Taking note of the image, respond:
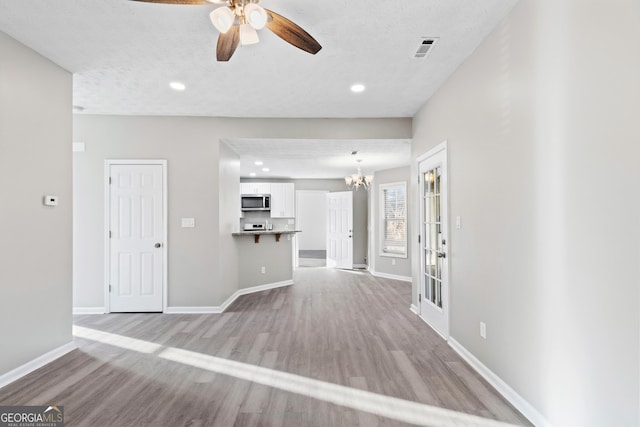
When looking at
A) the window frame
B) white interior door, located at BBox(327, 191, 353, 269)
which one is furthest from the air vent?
white interior door, located at BBox(327, 191, 353, 269)

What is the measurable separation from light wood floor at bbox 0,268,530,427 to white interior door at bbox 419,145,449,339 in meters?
0.24

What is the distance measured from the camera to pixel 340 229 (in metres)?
8.97

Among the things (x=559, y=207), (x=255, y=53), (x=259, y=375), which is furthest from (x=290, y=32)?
(x=259, y=375)

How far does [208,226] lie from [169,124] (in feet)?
4.97

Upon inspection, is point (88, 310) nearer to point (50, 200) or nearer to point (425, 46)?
point (50, 200)

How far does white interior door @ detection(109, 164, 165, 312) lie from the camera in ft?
14.9

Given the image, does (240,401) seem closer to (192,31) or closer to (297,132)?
(192,31)

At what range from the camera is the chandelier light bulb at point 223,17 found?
1875mm

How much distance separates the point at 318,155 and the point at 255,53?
308 cm

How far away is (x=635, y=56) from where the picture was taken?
4.55 feet

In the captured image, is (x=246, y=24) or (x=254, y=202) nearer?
(x=246, y=24)

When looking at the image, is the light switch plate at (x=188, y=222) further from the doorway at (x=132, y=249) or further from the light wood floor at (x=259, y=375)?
the light wood floor at (x=259, y=375)

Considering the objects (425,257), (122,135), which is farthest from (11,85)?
(425,257)

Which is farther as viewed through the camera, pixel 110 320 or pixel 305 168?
pixel 305 168
